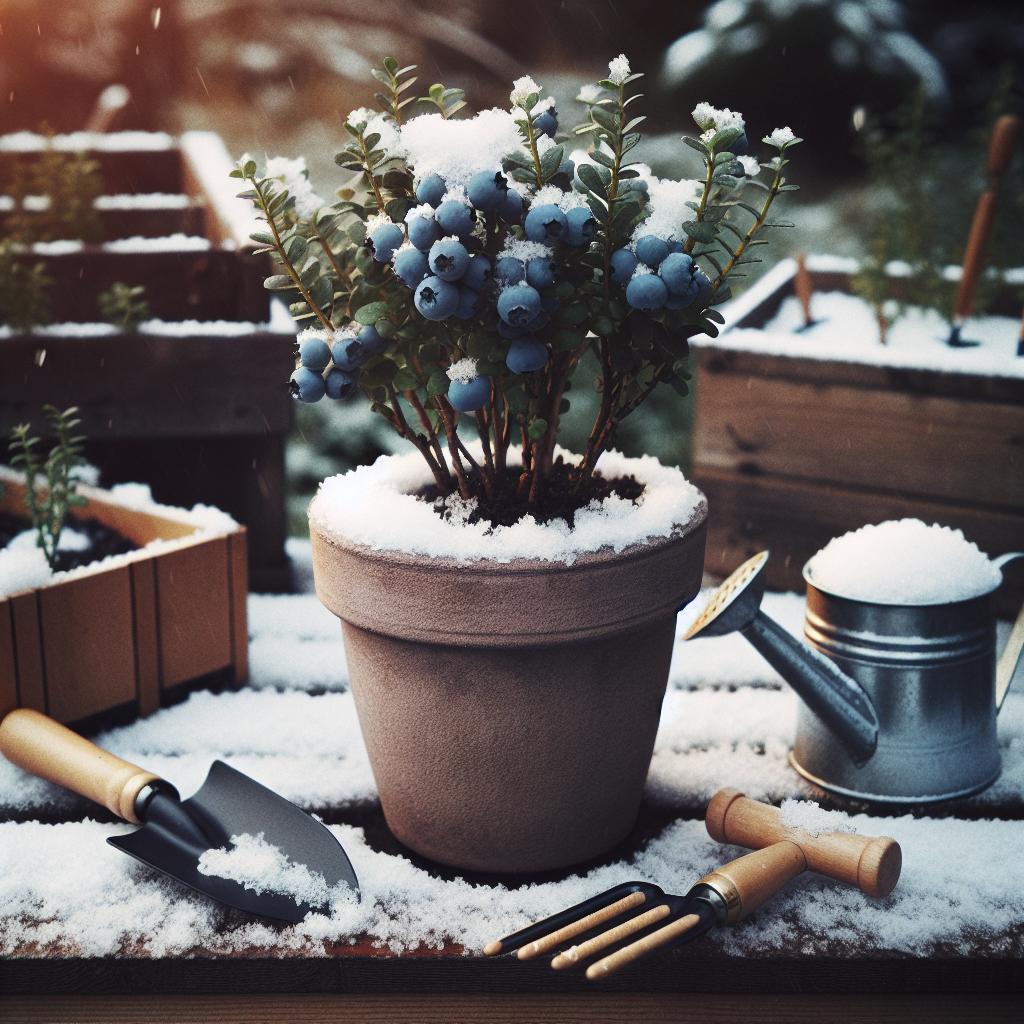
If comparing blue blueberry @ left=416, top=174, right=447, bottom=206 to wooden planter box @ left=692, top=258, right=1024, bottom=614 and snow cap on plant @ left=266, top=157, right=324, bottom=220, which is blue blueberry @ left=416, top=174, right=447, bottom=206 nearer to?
snow cap on plant @ left=266, top=157, right=324, bottom=220

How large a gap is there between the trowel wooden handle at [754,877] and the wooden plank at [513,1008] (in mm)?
94

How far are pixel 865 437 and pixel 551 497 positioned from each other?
0.90m

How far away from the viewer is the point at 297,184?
1286mm

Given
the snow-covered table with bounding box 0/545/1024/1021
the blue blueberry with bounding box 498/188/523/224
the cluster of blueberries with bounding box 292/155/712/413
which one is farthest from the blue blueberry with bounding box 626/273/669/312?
the snow-covered table with bounding box 0/545/1024/1021

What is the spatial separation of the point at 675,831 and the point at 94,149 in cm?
209

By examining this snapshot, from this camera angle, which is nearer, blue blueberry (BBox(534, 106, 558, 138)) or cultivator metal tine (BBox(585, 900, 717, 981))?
cultivator metal tine (BBox(585, 900, 717, 981))

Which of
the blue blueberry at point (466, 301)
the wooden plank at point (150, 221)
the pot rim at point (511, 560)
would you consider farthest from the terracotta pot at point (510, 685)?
the wooden plank at point (150, 221)

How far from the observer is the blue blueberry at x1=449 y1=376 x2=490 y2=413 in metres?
1.15

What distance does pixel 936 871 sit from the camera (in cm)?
134

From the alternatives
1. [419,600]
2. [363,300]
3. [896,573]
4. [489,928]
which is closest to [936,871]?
[896,573]

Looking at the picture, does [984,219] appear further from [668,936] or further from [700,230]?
[668,936]

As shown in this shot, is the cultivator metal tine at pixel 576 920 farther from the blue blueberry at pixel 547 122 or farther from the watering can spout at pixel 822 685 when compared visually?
the blue blueberry at pixel 547 122

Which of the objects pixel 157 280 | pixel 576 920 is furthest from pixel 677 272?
pixel 157 280

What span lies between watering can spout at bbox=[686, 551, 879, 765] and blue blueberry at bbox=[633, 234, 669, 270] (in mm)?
393
